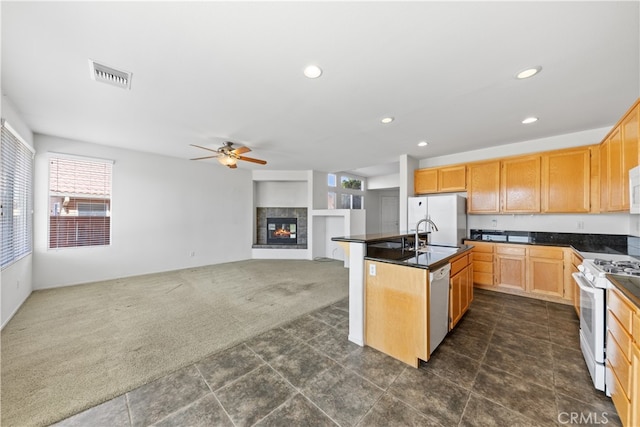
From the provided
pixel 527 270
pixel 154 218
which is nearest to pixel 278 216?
pixel 154 218

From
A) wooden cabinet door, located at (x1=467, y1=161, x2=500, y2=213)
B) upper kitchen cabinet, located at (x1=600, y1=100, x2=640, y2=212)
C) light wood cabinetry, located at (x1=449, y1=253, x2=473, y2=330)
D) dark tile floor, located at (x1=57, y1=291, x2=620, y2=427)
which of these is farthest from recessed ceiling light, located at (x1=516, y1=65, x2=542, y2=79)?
dark tile floor, located at (x1=57, y1=291, x2=620, y2=427)

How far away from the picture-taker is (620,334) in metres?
1.47

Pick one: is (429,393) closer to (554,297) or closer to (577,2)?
(577,2)

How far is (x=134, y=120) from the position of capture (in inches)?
126

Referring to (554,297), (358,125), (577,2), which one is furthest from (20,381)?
(554,297)

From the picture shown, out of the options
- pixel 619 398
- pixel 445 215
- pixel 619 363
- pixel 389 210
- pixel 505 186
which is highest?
pixel 505 186

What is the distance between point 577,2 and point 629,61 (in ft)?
3.79

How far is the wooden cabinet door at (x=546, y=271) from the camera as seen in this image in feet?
11.1

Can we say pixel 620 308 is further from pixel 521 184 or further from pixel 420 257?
pixel 521 184

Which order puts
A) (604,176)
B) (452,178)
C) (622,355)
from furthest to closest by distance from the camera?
(452,178), (604,176), (622,355)

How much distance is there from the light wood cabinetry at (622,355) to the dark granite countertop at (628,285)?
0.13 feet

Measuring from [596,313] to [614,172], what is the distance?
2.08m

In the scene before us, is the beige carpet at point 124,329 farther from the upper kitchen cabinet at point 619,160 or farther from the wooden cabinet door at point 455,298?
the upper kitchen cabinet at point 619,160

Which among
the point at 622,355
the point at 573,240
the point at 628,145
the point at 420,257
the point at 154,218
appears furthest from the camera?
the point at 154,218
